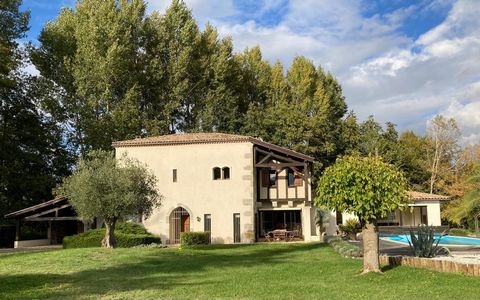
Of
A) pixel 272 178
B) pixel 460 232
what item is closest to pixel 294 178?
pixel 272 178

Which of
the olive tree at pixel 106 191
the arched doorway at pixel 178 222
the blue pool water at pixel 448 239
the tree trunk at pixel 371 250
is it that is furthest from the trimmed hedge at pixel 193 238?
the tree trunk at pixel 371 250

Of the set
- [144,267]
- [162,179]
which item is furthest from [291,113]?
[144,267]

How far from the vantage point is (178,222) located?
30719 mm

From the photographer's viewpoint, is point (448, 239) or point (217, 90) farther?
point (217, 90)

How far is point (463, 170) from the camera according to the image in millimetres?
46750

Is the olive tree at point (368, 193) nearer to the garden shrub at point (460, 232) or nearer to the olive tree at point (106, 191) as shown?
the olive tree at point (106, 191)

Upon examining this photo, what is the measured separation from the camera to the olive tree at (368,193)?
13430mm

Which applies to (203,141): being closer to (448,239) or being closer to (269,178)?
(269,178)

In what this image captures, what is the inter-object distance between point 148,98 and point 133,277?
30.2 m

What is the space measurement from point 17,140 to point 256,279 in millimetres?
31838

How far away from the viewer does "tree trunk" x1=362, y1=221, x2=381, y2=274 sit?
1350 centimetres

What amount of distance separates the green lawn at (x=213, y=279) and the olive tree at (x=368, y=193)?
3.36 feet

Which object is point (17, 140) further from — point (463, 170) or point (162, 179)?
point (463, 170)

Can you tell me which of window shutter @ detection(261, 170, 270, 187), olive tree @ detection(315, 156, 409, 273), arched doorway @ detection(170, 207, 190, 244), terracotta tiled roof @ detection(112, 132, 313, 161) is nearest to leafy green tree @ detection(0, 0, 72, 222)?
terracotta tiled roof @ detection(112, 132, 313, 161)
